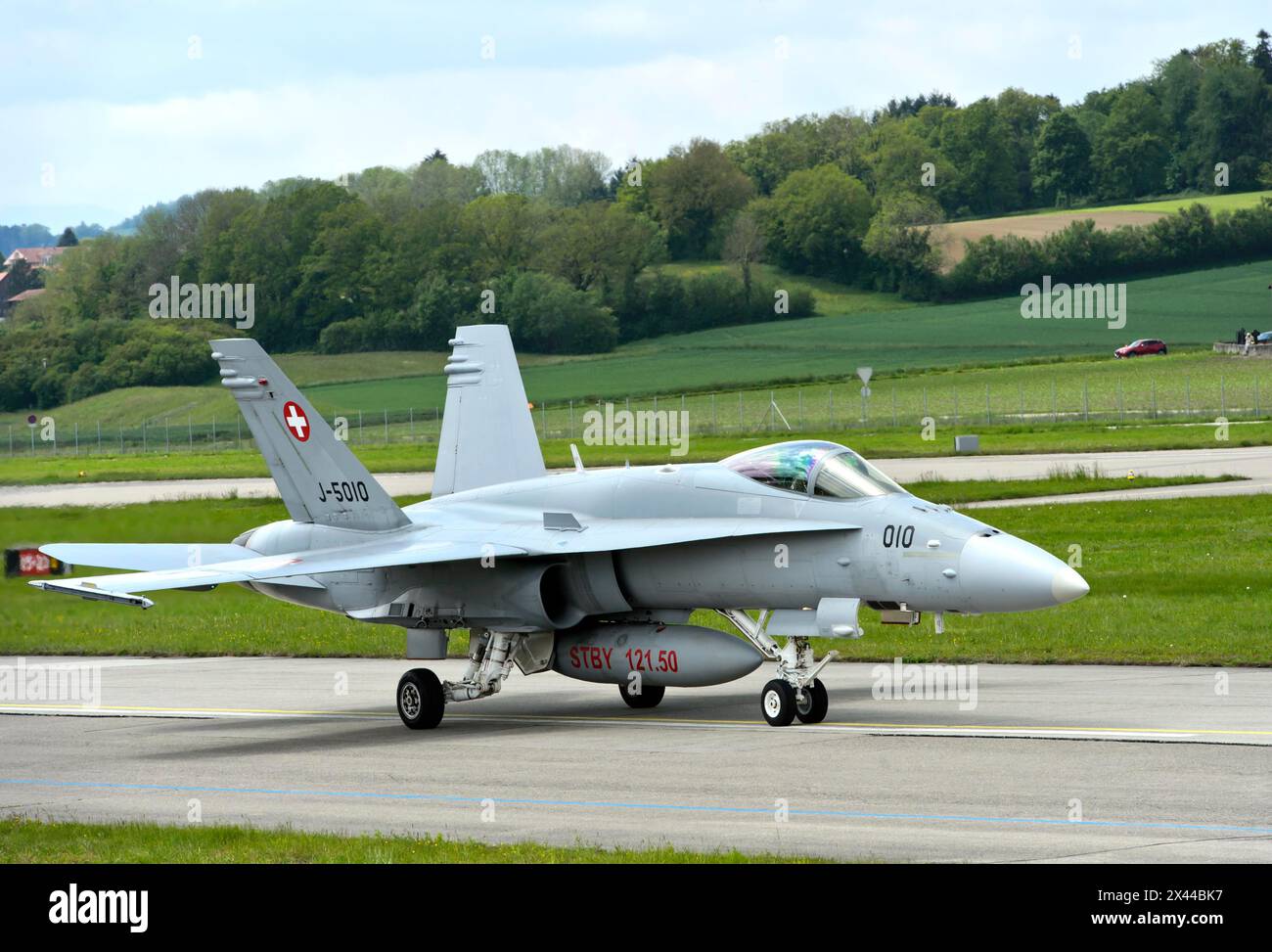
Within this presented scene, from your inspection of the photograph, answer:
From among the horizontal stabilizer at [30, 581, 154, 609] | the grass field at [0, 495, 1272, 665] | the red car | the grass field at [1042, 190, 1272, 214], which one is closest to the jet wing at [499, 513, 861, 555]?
the horizontal stabilizer at [30, 581, 154, 609]

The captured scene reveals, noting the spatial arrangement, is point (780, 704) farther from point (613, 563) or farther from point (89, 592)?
point (89, 592)

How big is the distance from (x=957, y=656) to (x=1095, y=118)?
125578mm

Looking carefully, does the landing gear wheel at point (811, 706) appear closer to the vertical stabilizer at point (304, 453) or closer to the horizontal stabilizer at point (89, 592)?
the vertical stabilizer at point (304, 453)

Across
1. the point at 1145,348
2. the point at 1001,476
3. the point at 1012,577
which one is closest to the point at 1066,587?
the point at 1012,577

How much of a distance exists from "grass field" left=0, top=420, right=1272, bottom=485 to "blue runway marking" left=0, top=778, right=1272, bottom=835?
31971 millimetres

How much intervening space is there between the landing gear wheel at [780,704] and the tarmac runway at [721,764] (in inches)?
5.9

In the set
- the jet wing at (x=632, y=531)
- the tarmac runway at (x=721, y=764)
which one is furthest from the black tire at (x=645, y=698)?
the jet wing at (x=632, y=531)

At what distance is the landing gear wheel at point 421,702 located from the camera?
17391 millimetres

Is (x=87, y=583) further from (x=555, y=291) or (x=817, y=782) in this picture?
(x=555, y=291)

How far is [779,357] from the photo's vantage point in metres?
93.0

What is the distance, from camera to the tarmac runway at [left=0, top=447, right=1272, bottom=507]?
38.2m

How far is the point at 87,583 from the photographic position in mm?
15758

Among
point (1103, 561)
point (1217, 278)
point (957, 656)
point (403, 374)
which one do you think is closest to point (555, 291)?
point (403, 374)

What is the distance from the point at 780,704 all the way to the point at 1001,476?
27.9 m
